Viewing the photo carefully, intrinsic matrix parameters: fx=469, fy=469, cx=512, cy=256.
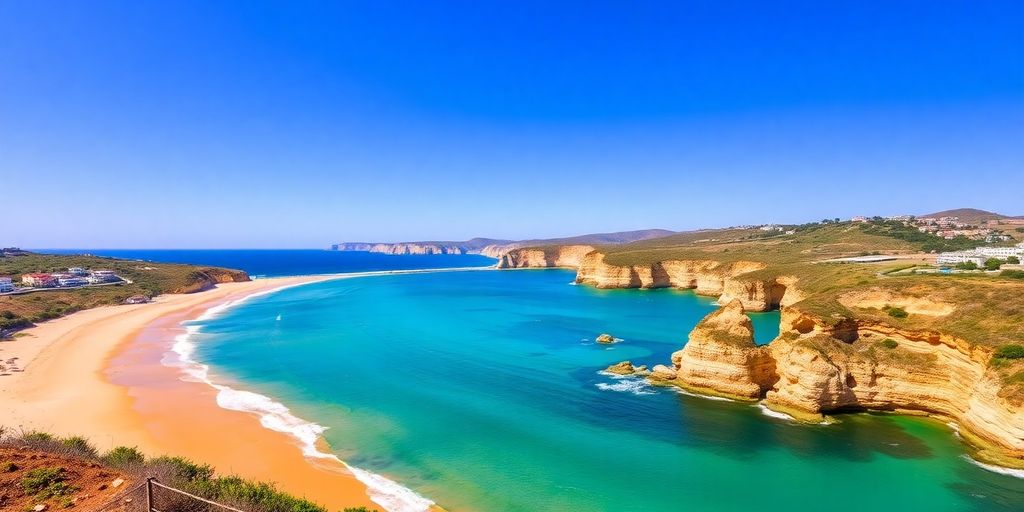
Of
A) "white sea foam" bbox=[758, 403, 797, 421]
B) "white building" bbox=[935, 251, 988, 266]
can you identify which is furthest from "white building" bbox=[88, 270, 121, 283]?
"white building" bbox=[935, 251, 988, 266]

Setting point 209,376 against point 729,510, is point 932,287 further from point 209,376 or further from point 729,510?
point 209,376

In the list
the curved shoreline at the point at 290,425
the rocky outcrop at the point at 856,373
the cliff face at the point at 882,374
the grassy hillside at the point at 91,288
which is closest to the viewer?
the curved shoreline at the point at 290,425

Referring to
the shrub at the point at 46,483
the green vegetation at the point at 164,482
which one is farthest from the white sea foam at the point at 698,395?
the shrub at the point at 46,483

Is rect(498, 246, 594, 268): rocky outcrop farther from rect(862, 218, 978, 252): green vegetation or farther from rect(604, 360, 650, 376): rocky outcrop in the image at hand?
rect(604, 360, 650, 376): rocky outcrop

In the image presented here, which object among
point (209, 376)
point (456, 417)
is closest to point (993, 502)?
point (456, 417)

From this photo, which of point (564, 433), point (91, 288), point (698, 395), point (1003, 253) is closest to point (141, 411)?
point (564, 433)

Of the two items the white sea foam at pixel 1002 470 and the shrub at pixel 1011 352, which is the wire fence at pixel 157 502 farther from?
the shrub at pixel 1011 352

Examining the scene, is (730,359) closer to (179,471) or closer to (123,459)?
(179,471)

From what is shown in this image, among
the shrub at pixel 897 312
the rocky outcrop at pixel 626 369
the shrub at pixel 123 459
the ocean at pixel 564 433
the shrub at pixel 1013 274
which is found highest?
the shrub at pixel 1013 274
